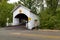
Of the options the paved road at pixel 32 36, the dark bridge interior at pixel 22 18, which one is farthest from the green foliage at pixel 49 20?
the paved road at pixel 32 36

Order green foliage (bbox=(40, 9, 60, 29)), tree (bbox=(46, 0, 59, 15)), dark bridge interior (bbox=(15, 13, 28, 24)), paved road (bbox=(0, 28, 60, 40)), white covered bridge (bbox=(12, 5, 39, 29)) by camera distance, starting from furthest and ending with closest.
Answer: dark bridge interior (bbox=(15, 13, 28, 24)) < white covered bridge (bbox=(12, 5, 39, 29)) < tree (bbox=(46, 0, 59, 15)) < green foliage (bbox=(40, 9, 60, 29)) < paved road (bbox=(0, 28, 60, 40))

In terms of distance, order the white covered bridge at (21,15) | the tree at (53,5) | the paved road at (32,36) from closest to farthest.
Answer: the paved road at (32,36) → the tree at (53,5) → the white covered bridge at (21,15)

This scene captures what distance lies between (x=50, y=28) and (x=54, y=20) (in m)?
1.37

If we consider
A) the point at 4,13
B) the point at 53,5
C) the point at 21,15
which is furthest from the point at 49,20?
the point at 4,13

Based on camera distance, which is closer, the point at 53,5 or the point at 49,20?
the point at 49,20

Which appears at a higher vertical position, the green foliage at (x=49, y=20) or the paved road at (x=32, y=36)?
the green foliage at (x=49, y=20)

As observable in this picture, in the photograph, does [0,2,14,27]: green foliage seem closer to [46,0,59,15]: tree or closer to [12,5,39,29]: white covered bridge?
[12,5,39,29]: white covered bridge

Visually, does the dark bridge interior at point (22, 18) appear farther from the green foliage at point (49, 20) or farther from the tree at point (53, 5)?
the green foliage at point (49, 20)

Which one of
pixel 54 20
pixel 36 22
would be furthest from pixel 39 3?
pixel 54 20

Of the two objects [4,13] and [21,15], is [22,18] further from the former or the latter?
[4,13]

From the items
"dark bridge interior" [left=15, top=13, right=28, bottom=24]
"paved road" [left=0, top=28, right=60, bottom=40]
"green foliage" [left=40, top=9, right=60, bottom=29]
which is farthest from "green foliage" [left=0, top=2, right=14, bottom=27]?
"paved road" [left=0, top=28, right=60, bottom=40]

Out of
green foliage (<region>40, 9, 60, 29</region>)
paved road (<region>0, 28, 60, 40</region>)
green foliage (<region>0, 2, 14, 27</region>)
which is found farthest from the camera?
green foliage (<region>0, 2, 14, 27</region>)

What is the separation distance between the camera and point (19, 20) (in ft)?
159

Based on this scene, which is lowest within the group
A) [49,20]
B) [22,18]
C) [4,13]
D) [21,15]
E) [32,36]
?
[32,36]
